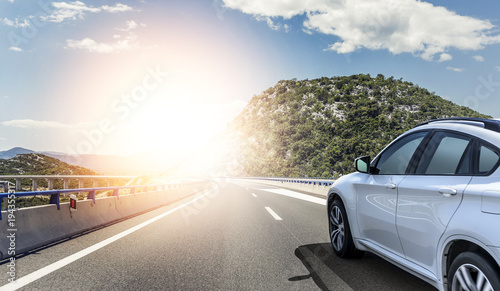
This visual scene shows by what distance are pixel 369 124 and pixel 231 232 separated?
251 feet

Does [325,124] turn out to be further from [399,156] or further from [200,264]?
[200,264]

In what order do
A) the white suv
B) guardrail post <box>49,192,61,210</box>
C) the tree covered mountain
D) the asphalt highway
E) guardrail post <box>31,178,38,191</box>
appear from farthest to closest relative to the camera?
1. the tree covered mountain
2. guardrail post <box>31,178,38,191</box>
3. guardrail post <box>49,192,61,210</box>
4. the asphalt highway
5. the white suv

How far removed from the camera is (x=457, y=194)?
257 centimetres

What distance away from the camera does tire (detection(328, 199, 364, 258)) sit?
15.3 feet

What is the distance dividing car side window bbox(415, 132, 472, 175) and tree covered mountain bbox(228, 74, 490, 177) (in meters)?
59.6

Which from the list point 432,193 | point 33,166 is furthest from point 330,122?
point 432,193

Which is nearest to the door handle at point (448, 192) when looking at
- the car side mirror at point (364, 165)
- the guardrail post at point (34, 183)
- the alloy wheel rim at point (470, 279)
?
the alloy wheel rim at point (470, 279)

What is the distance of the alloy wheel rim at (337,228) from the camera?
4870mm

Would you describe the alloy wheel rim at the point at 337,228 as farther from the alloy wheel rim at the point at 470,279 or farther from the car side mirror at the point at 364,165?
the alloy wheel rim at the point at 470,279

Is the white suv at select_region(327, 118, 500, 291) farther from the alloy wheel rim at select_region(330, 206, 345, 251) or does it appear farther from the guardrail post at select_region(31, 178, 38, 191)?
the guardrail post at select_region(31, 178, 38, 191)

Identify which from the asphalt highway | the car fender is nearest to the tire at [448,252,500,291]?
the asphalt highway

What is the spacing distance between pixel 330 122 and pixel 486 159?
8977cm

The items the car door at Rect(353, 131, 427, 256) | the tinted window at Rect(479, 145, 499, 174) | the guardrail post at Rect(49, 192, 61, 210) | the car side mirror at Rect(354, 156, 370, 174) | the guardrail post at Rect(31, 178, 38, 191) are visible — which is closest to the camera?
the tinted window at Rect(479, 145, 499, 174)

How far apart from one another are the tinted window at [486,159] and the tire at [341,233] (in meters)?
2.29
